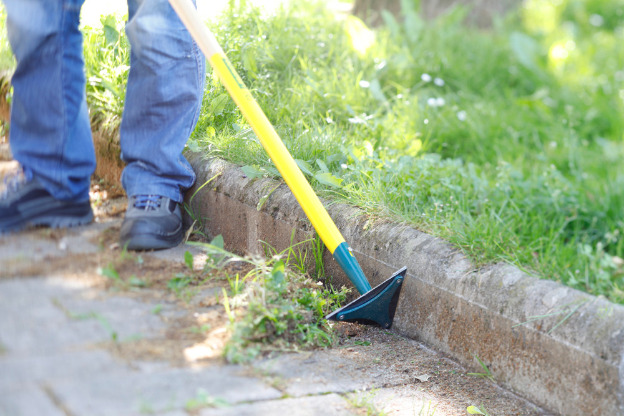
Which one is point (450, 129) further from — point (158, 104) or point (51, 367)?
point (51, 367)

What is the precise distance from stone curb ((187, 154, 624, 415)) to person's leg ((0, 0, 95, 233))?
757 millimetres

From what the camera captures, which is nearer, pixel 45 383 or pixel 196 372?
pixel 45 383

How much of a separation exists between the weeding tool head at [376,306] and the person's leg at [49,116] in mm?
714

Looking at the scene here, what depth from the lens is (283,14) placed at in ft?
10.7

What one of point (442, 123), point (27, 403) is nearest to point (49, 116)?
point (27, 403)

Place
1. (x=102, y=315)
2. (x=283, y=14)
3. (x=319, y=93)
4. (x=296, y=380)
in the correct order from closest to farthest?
(x=102, y=315), (x=296, y=380), (x=319, y=93), (x=283, y=14)

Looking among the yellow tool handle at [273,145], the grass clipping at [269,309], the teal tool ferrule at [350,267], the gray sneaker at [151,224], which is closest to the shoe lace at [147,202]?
the gray sneaker at [151,224]

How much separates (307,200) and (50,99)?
0.72 meters

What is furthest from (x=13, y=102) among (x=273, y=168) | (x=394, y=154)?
(x=394, y=154)

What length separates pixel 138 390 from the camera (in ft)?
2.59

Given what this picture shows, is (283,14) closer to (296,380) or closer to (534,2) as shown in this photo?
(296,380)

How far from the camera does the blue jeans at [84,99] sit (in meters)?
1.12

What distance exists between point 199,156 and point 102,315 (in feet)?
4.52

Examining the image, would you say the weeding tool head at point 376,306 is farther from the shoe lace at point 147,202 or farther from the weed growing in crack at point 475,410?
the shoe lace at point 147,202
